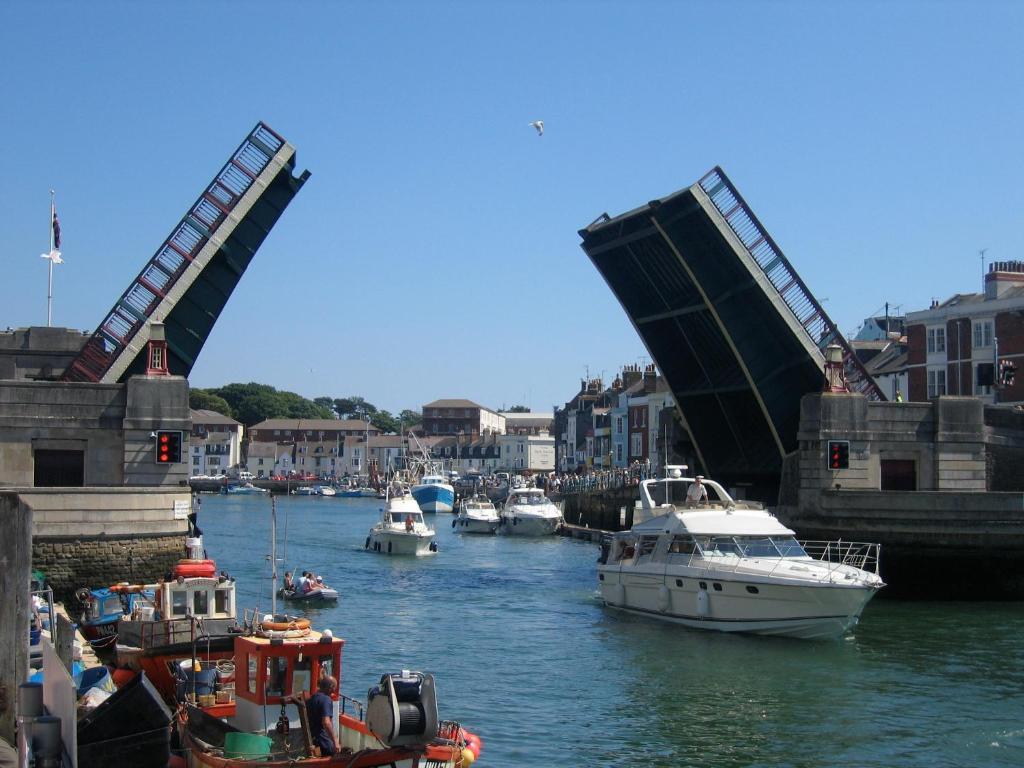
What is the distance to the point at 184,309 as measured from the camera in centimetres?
3384

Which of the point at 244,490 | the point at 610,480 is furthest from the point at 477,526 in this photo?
the point at 244,490

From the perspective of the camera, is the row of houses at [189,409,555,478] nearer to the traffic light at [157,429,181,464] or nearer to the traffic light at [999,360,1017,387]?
the traffic light at [999,360,1017,387]

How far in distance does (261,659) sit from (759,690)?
33.4 feet

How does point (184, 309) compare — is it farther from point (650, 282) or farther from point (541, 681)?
point (541, 681)

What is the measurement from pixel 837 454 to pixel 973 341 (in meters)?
15.0

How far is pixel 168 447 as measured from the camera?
3181 centimetres

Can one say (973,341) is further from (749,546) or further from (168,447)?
(168,447)

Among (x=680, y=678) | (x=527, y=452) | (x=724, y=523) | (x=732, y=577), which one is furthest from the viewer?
(x=527, y=452)

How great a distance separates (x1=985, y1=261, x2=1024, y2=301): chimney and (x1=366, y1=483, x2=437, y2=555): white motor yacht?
913 inches

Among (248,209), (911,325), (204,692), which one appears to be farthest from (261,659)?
(911,325)

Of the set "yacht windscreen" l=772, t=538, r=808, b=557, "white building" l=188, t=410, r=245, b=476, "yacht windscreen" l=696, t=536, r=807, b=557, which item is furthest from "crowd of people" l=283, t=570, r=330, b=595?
"white building" l=188, t=410, r=245, b=476

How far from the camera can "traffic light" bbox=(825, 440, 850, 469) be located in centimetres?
3453

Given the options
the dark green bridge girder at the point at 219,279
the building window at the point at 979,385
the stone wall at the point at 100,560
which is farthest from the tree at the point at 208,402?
the stone wall at the point at 100,560

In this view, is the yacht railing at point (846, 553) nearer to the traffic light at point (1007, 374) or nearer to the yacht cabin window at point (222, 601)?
the traffic light at point (1007, 374)
